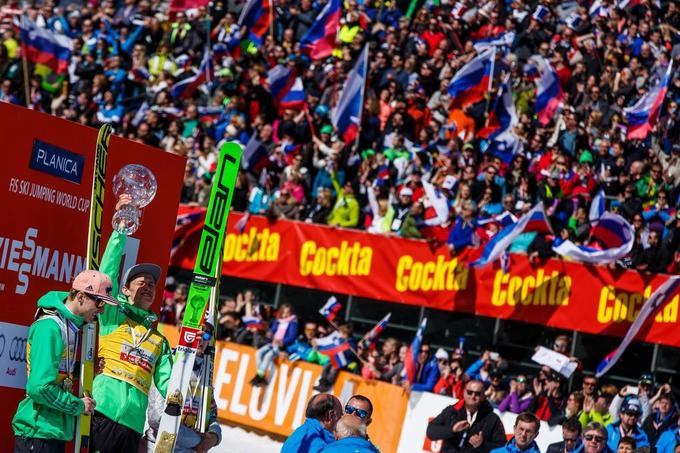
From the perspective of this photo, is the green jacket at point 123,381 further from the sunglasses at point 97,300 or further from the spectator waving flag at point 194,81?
the spectator waving flag at point 194,81

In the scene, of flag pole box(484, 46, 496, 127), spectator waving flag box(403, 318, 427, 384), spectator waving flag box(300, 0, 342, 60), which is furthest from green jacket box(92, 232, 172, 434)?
spectator waving flag box(300, 0, 342, 60)

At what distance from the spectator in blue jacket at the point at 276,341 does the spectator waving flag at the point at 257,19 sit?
726 centimetres

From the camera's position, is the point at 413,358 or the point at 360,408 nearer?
the point at 360,408

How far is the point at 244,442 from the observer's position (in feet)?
53.3

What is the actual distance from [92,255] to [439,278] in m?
9.07

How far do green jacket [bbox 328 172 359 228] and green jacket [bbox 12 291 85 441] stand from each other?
11313 millimetres

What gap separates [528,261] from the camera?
52.9 ft

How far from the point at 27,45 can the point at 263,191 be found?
265 inches

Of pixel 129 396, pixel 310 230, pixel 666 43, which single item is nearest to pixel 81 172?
pixel 129 396

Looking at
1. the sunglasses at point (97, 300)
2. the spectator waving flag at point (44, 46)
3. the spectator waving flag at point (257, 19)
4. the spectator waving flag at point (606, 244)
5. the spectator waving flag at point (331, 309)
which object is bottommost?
the sunglasses at point (97, 300)

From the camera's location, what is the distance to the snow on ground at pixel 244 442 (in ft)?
50.8

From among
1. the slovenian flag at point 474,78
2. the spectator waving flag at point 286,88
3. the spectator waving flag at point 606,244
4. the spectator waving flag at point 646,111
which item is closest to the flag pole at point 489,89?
the slovenian flag at point 474,78

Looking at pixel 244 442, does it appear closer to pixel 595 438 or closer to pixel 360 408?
pixel 595 438

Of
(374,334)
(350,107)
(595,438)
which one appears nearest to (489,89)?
(350,107)
